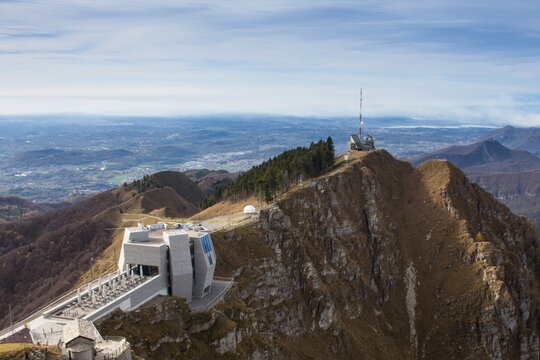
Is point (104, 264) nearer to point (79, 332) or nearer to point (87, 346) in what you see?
point (79, 332)

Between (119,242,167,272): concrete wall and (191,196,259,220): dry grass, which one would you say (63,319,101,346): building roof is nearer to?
(119,242,167,272): concrete wall

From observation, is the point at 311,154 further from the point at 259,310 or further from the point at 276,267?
the point at 259,310

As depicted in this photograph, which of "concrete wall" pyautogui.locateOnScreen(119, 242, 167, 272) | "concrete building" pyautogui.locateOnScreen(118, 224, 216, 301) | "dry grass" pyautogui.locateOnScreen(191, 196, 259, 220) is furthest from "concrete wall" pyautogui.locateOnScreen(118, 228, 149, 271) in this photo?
"dry grass" pyautogui.locateOnScreen(191, 196, 259, 220)

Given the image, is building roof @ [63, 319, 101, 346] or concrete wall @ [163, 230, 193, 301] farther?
concrete wall @ [163, 230, 193, 301]

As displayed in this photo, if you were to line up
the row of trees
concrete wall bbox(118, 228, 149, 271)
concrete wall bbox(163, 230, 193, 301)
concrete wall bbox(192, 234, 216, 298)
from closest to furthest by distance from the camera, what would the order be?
1. concrete wall bbox(163, 230, 193, 301)
2. concrete wall bbox(118, 228, 149, 271)
3. concrete wall bbox(192, 234, 216, 298)
4. the row of trees

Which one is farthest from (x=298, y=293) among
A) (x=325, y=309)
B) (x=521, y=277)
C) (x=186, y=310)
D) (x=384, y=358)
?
(x=521, y=277)

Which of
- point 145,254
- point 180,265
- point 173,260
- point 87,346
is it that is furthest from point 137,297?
point 87,346

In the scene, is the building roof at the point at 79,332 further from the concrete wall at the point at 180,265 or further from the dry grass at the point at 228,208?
the dry grass at the point at 228,208
